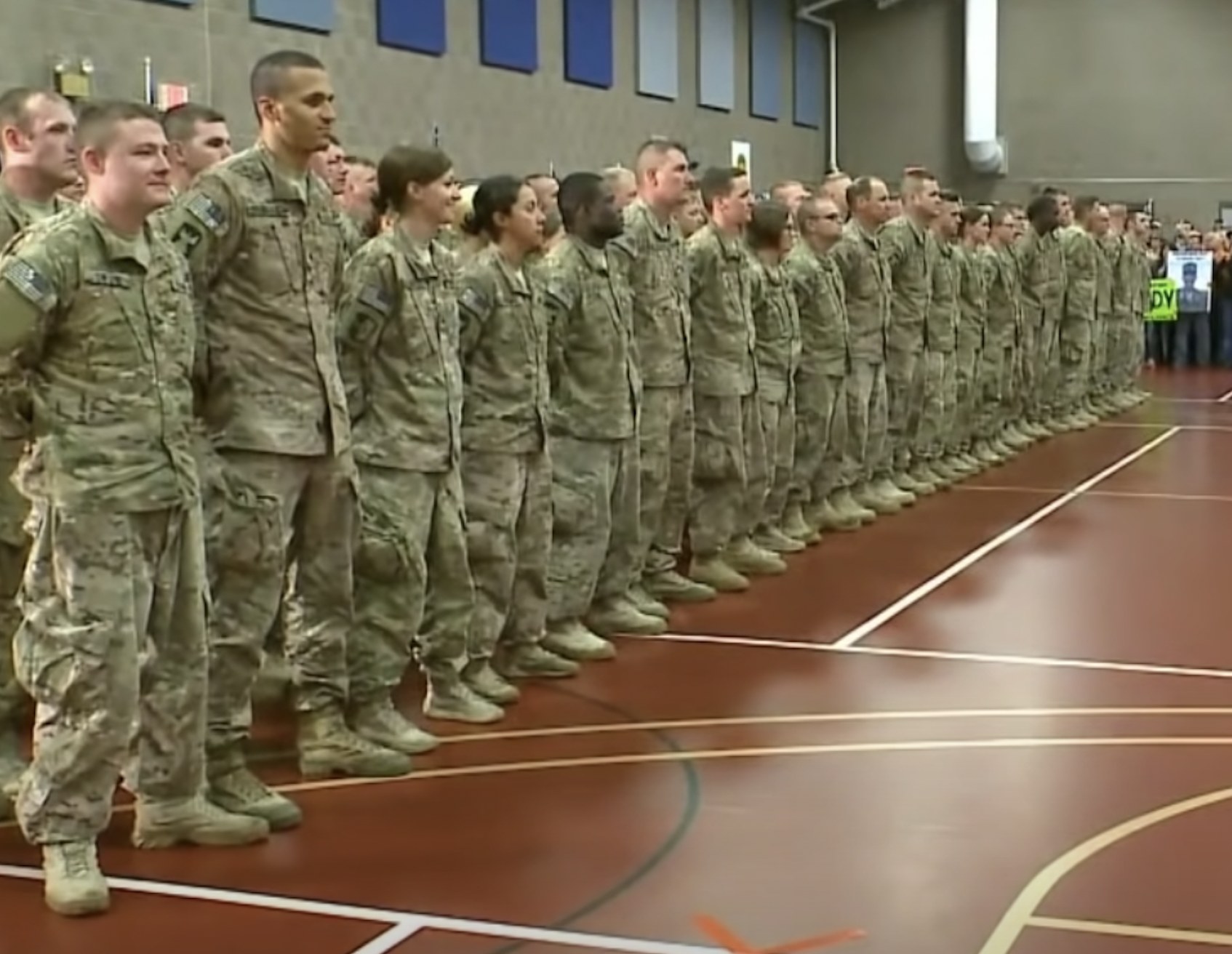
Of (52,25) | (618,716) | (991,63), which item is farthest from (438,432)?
(991,63)

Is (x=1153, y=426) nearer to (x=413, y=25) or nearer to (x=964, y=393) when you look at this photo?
(x=964, y=393)

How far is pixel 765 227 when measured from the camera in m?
7.15

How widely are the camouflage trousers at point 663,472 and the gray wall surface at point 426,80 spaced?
400 centimetres

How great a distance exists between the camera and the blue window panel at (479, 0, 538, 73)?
500 inches

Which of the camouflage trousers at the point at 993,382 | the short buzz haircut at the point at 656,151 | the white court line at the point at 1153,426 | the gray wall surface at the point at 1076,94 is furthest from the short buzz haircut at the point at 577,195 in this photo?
the gray wall surface at the point at 1076,94

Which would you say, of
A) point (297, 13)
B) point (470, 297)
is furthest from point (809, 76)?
point (470, 297)

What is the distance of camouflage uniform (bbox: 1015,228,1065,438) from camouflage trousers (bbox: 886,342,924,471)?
7.31ft

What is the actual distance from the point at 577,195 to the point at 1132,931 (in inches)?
120

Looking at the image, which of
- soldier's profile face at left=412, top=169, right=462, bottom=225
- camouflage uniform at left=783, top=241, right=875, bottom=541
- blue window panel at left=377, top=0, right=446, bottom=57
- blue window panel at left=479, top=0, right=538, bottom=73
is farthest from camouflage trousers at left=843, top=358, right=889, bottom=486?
blue window panel at left=479, top=0, right=538, bottom=73

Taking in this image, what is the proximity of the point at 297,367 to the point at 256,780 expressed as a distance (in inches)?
36.2

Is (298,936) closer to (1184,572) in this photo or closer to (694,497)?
(694,497)

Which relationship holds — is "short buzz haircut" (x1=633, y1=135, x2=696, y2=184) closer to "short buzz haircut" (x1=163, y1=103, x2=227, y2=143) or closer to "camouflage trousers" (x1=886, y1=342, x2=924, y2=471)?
"short buzz haircut" (x1=163, y1=103, x2=227, y2=143)

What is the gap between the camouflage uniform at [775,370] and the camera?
22.8ft

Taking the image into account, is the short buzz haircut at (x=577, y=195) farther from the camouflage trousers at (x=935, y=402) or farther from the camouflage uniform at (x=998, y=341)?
the camouflage uniform at (x=998, y=341)
